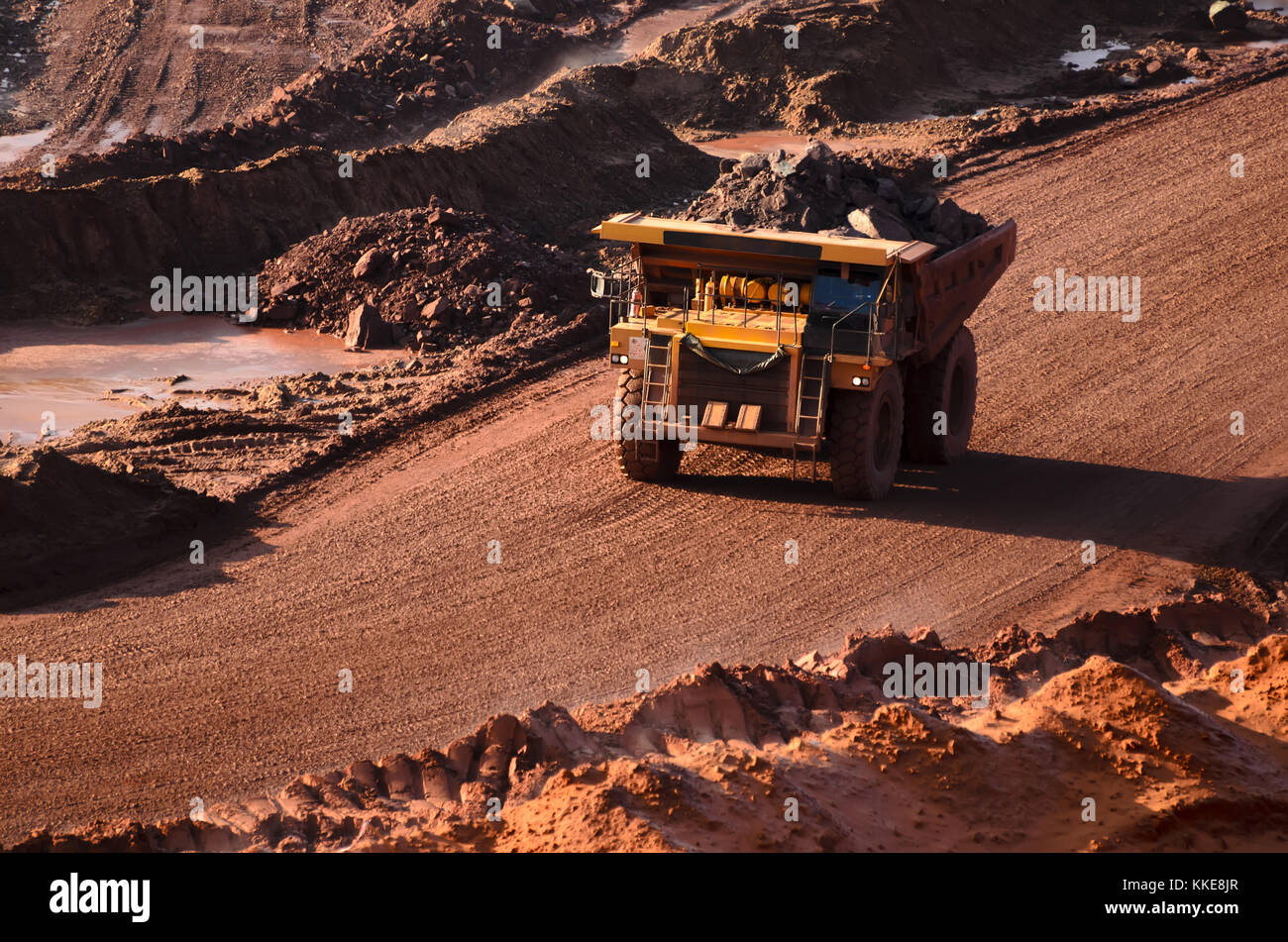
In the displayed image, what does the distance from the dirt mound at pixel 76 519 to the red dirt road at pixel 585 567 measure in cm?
Result: 41

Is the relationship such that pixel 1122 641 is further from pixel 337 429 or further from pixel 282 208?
pixel 282 208

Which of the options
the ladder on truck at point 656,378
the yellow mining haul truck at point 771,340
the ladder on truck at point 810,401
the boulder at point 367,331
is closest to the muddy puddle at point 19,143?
the boulder at point 367,331

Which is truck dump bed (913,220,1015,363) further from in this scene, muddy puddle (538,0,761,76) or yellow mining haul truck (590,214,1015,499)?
muddy puddle (538,0,761,76)

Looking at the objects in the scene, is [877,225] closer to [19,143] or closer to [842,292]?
[842,292]

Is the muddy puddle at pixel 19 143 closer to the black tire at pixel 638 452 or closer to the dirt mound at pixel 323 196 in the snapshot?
the dirt mound at pixel 323 196

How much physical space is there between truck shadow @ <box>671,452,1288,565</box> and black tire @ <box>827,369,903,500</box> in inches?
9.8

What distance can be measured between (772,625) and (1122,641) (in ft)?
8.67

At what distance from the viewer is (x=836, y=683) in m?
9.60

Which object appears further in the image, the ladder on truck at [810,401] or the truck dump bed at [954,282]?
the truck dump bed at [954,282]

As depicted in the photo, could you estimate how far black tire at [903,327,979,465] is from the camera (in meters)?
14.6

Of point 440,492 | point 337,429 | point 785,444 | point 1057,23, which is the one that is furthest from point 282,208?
point 1057,23

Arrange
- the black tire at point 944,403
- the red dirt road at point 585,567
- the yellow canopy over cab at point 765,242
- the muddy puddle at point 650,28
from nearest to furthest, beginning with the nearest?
the red dirt road at point 585,567 < the yellow canopy over cab at point 765,242 < the black tire at point 944,403 < the muddy puddle at point 650,28

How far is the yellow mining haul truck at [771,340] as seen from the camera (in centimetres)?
1311

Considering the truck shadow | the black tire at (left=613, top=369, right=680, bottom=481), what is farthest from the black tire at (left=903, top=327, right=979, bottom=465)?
the black tire at (left=613, top=369, right=680, bottom=481)
